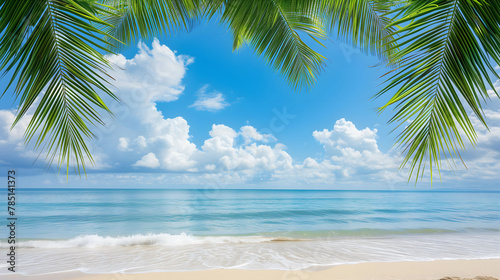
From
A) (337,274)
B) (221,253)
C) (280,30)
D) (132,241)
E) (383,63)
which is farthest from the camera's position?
(132,241)

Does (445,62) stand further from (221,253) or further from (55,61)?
(221,253)

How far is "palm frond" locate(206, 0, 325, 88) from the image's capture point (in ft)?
9.69

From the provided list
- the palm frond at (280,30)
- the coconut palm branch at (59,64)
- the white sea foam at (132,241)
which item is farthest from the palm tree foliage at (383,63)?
the white sea foam at (132,241)

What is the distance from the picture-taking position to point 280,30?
3545 millimetres

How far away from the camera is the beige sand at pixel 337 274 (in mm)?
4152

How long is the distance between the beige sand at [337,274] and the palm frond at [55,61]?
3.11 m

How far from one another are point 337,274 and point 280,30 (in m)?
3.66

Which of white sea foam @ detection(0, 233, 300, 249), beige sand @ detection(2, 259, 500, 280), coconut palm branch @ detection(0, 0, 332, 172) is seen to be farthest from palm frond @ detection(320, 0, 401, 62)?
white sea foam @ detection(0, 233, 300, 249)

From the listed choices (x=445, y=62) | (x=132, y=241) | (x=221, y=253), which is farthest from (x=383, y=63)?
(x=132, y=241)

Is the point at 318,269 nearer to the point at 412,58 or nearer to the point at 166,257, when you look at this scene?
the point at 166,257

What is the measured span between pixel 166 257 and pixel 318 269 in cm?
308

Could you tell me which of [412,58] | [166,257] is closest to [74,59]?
[412,58]

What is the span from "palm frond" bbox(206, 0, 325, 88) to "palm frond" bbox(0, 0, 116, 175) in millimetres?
1587

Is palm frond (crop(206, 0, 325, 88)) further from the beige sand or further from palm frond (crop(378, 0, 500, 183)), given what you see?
the beige sand
